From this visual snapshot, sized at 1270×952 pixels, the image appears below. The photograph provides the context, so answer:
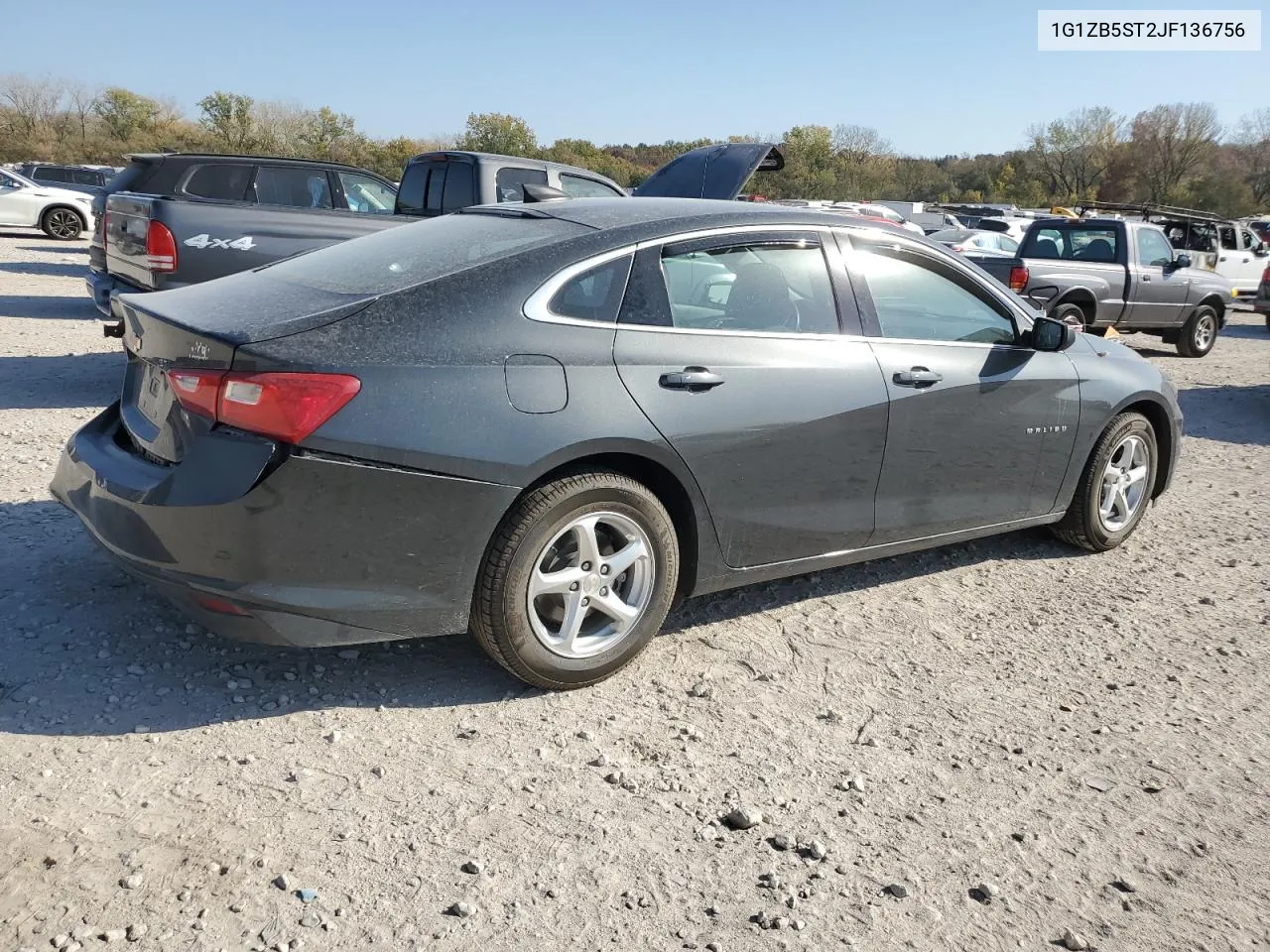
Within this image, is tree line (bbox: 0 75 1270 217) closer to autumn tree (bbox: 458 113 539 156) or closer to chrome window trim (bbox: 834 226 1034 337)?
autumn tree (bbox: 458 113 539 156)

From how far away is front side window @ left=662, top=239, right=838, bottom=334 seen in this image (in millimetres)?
3859

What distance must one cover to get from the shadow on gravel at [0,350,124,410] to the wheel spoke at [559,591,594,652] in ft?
17.3

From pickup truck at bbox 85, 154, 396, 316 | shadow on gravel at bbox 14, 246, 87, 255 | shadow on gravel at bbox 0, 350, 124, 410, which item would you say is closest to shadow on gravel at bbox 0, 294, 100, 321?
pickup truck at bbox 85, 154, 396, 316

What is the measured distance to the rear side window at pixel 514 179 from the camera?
986cm

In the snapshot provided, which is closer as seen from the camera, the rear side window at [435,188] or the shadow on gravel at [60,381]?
the shadow on gravel at [60,381]

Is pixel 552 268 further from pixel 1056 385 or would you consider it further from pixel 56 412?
pixel 56 412

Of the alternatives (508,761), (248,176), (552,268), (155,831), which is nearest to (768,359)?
(552,268)

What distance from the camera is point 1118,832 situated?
2988 millimetres

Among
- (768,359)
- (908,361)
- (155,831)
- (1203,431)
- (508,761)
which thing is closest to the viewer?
(155,831)

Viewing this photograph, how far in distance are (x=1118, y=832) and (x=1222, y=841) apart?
290 mm

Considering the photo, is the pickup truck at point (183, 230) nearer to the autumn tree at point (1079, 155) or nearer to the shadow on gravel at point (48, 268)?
the shadow on gravel at point (48, 268)

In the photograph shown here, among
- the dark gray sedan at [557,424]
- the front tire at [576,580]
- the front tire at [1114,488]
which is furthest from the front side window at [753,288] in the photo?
the front tire at [1114,488]

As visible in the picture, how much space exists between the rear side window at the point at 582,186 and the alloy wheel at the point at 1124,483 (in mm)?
5873

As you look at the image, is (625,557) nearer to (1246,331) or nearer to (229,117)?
(1246,331)
